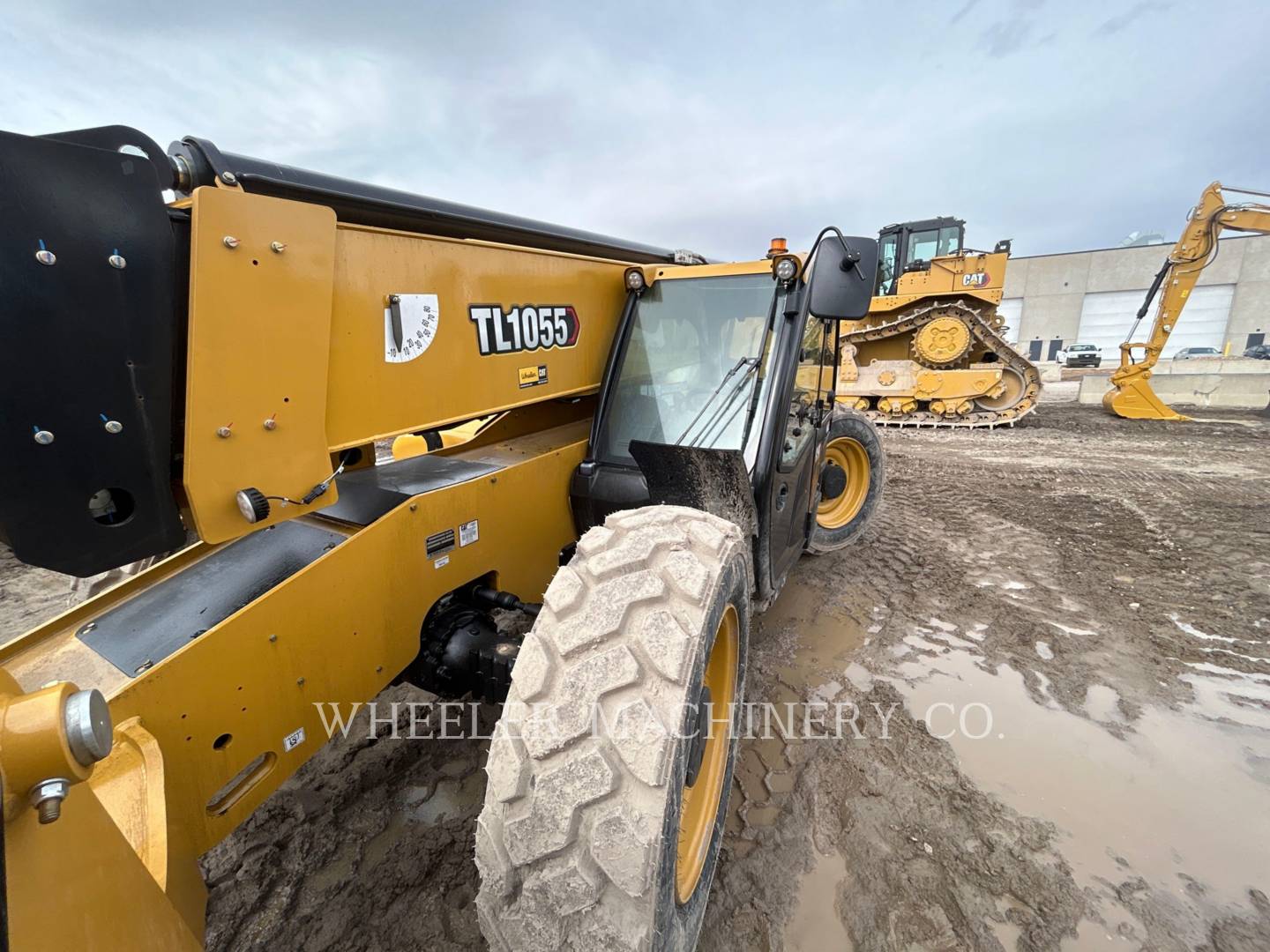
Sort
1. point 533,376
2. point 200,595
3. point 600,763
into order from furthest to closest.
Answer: point 533,376, point 200,595, point 600,763

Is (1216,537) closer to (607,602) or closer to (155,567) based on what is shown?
(607,602)

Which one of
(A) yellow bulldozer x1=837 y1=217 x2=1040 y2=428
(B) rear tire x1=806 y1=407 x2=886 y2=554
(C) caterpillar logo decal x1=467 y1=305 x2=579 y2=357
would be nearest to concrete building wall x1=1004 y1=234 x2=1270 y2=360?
(A) yellow bulldozer x1=837 y1=217 x2=1040 y2=428

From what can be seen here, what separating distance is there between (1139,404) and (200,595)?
14.9 meters

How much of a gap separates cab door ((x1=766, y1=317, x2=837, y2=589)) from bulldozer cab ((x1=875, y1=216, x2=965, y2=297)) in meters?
10.4

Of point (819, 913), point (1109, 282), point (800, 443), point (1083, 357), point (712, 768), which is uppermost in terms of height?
point (1109, 282)

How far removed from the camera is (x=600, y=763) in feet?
4.29

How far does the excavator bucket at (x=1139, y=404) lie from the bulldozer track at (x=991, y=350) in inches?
88.3

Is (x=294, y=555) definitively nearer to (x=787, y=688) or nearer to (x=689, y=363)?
(x=689, y=363)

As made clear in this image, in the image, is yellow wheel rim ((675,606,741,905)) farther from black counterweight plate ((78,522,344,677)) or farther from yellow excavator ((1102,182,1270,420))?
yellow excavator ((1102,182,1270,420))

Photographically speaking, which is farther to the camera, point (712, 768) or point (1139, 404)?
point (1139, 404)

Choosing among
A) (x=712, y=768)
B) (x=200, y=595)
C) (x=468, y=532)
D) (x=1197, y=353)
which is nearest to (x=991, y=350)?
(x=712, y=768)

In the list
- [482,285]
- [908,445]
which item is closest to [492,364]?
[482,285]

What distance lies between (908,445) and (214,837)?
9.80 metres

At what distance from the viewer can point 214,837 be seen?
4.44 feet
